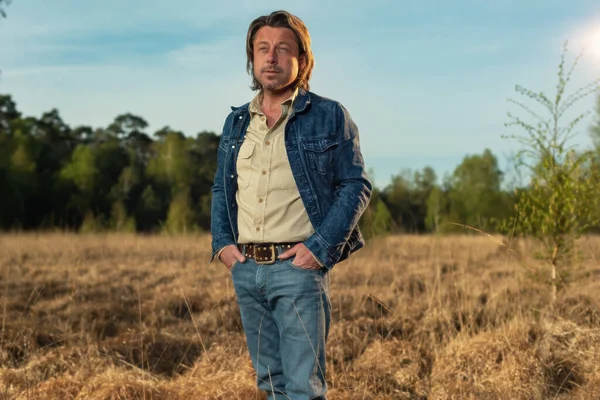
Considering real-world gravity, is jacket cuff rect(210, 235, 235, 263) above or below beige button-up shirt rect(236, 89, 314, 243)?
below

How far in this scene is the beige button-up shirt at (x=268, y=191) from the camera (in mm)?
2738

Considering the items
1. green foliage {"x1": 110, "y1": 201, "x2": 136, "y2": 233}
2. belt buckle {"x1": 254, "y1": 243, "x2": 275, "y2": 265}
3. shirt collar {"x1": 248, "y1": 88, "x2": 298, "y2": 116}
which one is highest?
shirt collar {"x1": 248, "y1": 88, "x2": 298, "y2": 116}

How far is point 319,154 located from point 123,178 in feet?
108

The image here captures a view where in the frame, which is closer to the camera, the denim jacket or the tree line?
the denim jacket

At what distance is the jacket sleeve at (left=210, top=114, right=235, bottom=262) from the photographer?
2961mm

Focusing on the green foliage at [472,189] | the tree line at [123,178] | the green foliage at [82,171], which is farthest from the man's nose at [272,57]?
the green foliage at [82,171]

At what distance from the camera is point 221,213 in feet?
9.93

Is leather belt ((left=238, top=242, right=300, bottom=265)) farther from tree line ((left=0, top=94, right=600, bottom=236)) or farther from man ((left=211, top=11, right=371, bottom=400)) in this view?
tree line ((left=0, top=94, right=600, bottom=236))

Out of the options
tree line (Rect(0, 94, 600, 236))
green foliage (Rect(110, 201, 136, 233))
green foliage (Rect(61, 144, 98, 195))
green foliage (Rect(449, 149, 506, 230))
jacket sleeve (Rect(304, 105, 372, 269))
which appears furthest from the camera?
green foliage (Rect(61, 144, 98, 195))

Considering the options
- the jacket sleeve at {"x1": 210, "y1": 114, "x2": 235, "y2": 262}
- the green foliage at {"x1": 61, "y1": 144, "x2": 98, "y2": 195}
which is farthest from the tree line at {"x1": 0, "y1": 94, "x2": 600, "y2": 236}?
the jacket sleeve at {"x1": 210, "y1": 114, "x2": 235, "y2": 262}

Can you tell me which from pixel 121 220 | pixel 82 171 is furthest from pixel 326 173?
pixel 82 171

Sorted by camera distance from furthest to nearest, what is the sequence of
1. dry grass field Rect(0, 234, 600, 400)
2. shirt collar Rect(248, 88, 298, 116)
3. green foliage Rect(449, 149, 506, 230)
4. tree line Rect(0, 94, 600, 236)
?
tree line Rect(0, 94, 600, 236), green foliage Rect(449, 149, 506, 230), dry grass field Rect(0, 234, 600, 400), shirt collar Rect(248, 88, 298, 116)

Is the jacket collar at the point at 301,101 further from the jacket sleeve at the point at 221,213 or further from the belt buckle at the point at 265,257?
the belt buckle at the point at 265,257

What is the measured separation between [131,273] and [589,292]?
6.36 m
